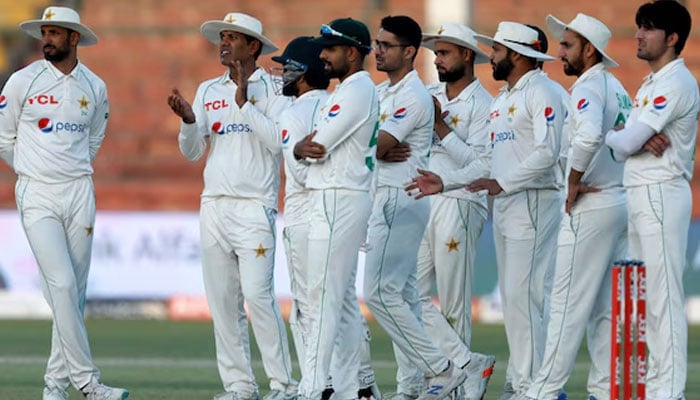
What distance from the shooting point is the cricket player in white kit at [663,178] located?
24.4ft

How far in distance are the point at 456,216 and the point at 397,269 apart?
841 mm

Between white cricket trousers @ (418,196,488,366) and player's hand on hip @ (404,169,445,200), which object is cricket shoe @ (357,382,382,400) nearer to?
white cricket trousers @ (418,196,488,366)

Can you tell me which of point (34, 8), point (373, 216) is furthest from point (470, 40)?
point (34, 8)

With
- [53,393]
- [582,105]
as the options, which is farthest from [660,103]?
[53,393]

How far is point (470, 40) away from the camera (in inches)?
356

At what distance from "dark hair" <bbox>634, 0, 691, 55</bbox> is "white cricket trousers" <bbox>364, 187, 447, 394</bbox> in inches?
64.6

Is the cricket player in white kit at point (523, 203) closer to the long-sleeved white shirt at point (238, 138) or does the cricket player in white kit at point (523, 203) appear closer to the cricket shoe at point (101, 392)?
the long-sleeved white shirt at point (238, 138)

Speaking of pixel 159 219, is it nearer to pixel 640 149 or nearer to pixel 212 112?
pixel 212 112

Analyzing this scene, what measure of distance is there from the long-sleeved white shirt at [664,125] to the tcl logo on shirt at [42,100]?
10.1 feet

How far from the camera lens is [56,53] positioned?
28.3 ft

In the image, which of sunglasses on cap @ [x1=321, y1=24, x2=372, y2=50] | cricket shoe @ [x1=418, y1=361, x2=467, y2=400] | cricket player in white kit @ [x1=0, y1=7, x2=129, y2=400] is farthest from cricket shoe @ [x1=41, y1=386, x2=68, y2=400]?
sunglasses on cap @ [x1=321, y1=24, x2=372, y2=50]

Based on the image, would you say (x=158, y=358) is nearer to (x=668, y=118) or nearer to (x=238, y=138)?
(x=238, y=138)

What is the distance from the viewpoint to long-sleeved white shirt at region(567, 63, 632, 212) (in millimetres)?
7895

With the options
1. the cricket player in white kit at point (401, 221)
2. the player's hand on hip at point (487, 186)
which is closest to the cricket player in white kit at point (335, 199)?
the cricket player in white kit at point (401, 221)
